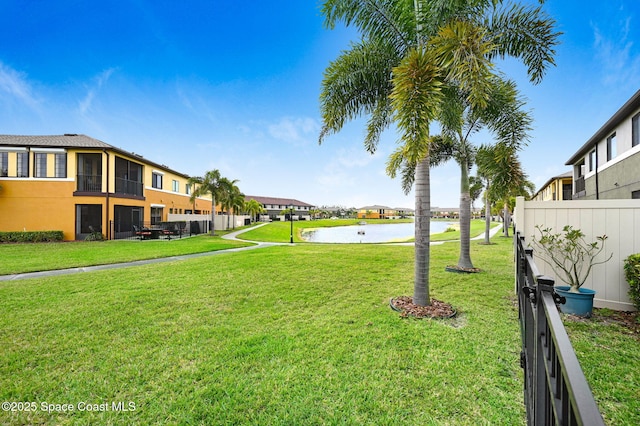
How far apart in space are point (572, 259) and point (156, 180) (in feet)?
Answer: 95.6

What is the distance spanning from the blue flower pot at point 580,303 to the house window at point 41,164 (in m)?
27.4

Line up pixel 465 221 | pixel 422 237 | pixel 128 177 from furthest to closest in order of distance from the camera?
1. pixel 128 177
2. pixel 465 221
3. pixel 422 237

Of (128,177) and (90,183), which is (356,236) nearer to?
(128,177)

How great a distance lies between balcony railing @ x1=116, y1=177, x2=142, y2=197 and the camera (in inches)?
800

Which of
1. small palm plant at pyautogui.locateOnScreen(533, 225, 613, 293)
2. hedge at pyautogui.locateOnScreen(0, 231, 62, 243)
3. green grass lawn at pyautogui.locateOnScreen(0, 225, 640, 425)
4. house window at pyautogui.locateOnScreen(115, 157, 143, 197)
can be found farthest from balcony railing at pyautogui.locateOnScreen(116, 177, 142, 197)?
small palm plant at pyautogui.locateOnScreen(533, 225, 613, 293)

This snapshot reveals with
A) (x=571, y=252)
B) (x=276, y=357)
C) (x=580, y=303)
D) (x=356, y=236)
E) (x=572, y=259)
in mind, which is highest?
(x=571, y=252)

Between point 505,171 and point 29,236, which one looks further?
point 29,236

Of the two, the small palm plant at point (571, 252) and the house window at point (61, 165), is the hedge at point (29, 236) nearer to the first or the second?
the house window at point (61, 165)

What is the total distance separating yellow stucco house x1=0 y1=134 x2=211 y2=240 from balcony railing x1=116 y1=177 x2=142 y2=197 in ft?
0.25

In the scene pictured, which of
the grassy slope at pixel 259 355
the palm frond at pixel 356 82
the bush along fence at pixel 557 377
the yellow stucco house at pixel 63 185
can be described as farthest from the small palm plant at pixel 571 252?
the yellow stucco house at pixel 63 185

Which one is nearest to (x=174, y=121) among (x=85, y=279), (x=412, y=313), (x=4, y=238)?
(x=4, y=238)

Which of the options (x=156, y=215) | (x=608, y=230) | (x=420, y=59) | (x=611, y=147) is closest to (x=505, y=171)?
(x=608, y=230)

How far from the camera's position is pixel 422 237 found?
5477 mm

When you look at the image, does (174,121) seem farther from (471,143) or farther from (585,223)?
(585,223)
